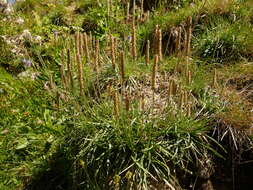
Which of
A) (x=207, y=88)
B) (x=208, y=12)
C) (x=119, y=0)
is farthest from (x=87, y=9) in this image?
(x=207, y=88)

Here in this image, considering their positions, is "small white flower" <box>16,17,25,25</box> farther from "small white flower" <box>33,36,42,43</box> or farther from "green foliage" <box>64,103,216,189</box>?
"green foliage" <box>64,103,216,189</box>

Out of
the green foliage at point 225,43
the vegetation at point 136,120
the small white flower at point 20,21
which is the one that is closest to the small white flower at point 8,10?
the small white flower at point 20,21

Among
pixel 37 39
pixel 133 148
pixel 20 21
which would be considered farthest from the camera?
pixel 20 21

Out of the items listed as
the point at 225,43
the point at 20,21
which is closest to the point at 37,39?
the point at 20,21

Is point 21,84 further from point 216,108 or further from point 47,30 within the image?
point 216,108

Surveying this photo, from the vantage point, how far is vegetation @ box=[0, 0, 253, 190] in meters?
2.69

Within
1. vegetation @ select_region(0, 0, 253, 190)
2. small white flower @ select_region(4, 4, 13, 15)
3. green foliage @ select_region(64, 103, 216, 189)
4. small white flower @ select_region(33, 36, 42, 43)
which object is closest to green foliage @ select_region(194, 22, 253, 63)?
vegetation @ select_region(0, 0, 253, 190)

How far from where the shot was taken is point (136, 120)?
2791 millimetres

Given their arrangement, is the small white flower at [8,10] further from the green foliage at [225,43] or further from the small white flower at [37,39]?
the green foliage at [225,43]

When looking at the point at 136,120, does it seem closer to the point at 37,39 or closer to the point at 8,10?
the point at 37,39

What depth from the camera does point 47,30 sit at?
559 centimetres

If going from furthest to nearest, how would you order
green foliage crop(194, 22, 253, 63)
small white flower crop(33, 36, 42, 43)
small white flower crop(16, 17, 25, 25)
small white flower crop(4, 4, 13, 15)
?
small white flower crop(4, 4, 13, 15) < small white flower crop(16, 17, 25, 25) < small white flower crop(33, 36, 42, 43) < green foliage crop(194, 22, 253, 63)

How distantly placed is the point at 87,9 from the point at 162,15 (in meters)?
1.82

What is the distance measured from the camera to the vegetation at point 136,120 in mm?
2691
